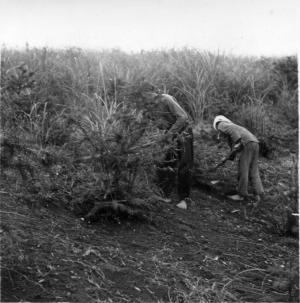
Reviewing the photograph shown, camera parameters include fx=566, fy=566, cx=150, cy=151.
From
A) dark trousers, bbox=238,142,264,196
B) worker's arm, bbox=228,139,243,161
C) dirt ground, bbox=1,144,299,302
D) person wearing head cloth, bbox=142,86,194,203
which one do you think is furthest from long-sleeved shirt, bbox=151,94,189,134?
dark trousers, bbox=238,142,264,196

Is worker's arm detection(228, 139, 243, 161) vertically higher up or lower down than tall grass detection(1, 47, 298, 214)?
lower down

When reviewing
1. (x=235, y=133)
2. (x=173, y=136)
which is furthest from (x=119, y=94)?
(x=235, y=133)

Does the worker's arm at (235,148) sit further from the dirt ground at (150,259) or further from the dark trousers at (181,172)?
the dirt ground at (150,259)

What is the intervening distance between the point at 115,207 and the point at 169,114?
1721 millimetres

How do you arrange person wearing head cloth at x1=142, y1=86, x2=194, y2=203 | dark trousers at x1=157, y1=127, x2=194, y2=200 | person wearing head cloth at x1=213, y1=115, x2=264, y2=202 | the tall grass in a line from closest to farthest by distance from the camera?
the tall grass, person wearing head cloth at x1=142, y1=86, x2=194, y2=203, dark trousers at x1=157, y1=127, x2=194, y2=200, person wearing head cloth at x1=213, y1=115, x2=264, y2=202

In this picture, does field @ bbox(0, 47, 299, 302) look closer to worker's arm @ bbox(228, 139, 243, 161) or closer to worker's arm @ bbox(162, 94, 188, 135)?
worker's arm @ bbox(162, 94, 188, 135)

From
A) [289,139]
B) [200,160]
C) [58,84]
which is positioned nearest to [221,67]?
[289,139]

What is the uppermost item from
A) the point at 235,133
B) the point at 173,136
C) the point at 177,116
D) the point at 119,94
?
the point at 119,94

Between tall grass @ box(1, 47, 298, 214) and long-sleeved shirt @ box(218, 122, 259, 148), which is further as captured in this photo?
long-sleeved shirt @ box(218, 122, 259, 148)

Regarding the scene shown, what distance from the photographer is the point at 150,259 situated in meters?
5.41

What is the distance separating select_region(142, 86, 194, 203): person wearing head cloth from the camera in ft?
22.8

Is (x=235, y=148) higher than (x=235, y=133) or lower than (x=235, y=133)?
lower

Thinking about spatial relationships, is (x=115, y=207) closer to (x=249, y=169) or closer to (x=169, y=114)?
(x=169, y=114)

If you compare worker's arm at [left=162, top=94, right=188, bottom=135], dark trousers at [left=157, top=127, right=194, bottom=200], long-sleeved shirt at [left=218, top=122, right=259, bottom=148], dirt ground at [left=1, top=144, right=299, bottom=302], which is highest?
worker's arm at [left=162, top=94, right=188, bottom=135]
